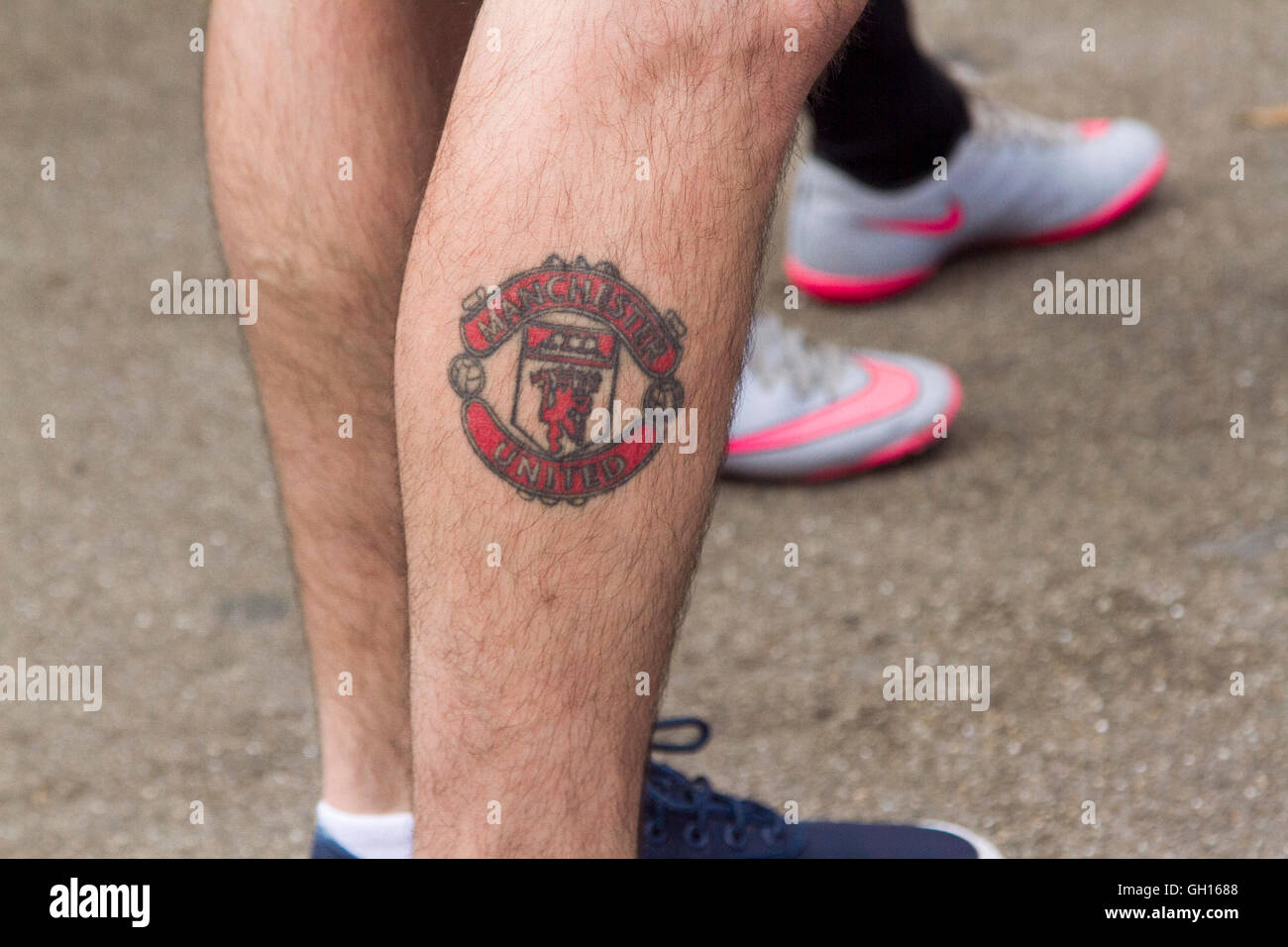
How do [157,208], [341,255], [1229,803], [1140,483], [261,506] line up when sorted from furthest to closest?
1. [157,208]
2. [261,506]
3. [1140,483]
4. [1229,803]
5. [341,255]

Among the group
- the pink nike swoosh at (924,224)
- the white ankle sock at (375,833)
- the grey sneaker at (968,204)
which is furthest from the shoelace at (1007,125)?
the white ankle sock at (375,833)

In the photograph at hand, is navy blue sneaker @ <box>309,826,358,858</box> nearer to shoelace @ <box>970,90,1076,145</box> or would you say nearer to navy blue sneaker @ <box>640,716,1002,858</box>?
navy blue sneaker @ <box>640,716,1002,858</box>

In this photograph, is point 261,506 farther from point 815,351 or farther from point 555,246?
point 555,246

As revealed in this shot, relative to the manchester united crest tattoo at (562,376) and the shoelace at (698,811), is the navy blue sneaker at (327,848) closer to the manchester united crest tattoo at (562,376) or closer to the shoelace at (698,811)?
the shoelace at (698,811)

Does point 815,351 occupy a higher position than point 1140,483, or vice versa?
point 815,351

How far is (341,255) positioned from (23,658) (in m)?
0.93

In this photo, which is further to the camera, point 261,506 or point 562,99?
point 261,506

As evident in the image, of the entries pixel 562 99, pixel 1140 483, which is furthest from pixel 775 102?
pixel 1140 483

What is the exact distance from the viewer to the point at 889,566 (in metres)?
1.96

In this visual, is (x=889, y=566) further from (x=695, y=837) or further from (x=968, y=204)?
(x=968, y=204)

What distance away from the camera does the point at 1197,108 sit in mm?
3109

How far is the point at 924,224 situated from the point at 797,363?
0.60 meters

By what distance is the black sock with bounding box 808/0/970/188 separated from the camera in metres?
2.30
